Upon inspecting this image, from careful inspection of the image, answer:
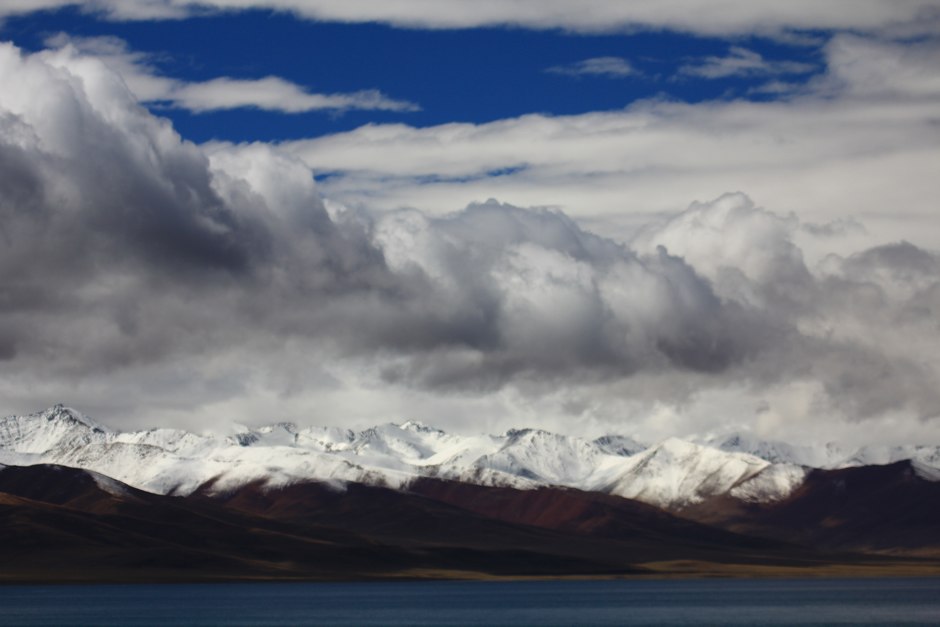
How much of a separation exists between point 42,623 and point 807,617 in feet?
317

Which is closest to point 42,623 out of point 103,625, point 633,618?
point 103,625

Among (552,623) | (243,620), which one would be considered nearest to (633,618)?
(552,623)

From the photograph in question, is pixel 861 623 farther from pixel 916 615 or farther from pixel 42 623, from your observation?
pixel 42 623

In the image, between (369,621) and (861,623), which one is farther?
(369,621)

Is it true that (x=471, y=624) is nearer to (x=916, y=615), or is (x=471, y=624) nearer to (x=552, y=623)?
(x=552, y=623)

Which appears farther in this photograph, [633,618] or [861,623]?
[633,618]

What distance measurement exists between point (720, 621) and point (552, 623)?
2076 centimetres

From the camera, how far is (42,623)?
187 metres

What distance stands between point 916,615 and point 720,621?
1029 inches

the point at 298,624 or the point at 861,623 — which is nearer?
the point at 861,623

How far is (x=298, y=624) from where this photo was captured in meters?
189

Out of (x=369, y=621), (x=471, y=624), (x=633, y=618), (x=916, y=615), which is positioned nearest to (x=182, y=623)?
(x=369, y=621)

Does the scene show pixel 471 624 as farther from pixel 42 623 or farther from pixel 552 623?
pixel 42 623

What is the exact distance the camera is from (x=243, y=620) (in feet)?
646
